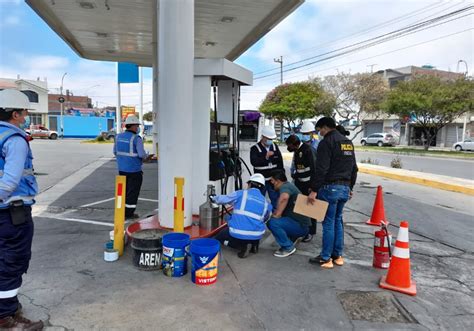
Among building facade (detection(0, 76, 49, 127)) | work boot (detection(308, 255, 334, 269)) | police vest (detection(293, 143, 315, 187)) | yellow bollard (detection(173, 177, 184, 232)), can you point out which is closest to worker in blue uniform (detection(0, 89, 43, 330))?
yellow bollard (detection(173, 177, 184, 232))

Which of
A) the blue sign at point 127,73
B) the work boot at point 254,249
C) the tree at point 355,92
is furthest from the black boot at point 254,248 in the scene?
the tree at point 355,92

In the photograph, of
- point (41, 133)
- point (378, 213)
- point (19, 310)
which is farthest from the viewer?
point (41, 133)

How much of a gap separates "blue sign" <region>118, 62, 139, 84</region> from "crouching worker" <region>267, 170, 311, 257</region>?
50.1 feet

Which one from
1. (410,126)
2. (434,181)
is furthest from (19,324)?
(410,126)

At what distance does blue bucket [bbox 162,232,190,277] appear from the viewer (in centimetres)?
423

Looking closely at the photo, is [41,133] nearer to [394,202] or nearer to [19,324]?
[394,202]

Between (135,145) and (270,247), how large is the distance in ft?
9.79

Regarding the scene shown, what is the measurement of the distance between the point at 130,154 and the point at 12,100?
3.43 meters

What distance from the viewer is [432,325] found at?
3436mm

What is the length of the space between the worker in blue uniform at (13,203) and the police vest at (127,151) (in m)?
3.23

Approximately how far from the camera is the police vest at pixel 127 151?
21.0 ft

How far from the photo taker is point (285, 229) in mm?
5145

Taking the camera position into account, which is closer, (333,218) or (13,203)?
(13,203)

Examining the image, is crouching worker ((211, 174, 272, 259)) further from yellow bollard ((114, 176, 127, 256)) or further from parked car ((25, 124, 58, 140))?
parked car ((25, 124, 58, 140))
